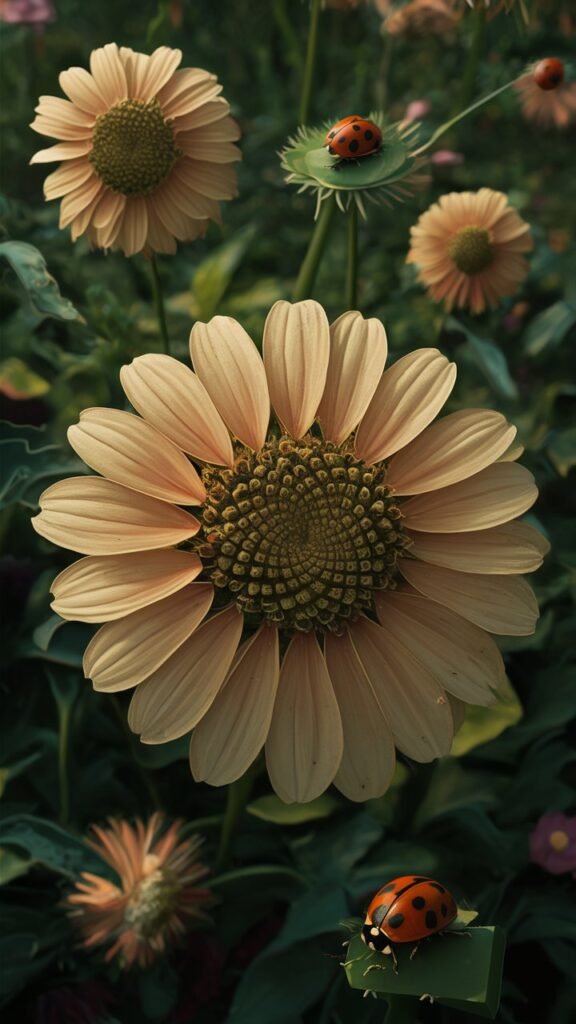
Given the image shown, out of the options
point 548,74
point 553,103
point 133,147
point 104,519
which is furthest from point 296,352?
point 553,103

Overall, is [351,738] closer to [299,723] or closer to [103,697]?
[299,723]

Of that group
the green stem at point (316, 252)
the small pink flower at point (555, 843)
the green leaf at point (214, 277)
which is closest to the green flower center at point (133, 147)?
the green stem at point (316, 252)

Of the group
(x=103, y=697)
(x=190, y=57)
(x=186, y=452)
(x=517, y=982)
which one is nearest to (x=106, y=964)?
(x=103, y=697)

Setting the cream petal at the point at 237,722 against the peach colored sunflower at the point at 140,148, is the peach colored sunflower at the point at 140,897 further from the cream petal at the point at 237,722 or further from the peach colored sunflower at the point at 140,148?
the peach colored sunflower at the point at 140,148

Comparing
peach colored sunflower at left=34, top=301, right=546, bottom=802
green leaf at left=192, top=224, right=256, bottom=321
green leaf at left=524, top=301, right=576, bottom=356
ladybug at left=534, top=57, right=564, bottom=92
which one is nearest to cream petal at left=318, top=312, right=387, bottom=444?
peach colored sunflower at left=34, top=301, right=546, bottom=802

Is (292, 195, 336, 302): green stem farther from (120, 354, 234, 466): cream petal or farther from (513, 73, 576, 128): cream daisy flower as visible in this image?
(513, 73, 576, 128): cream daisy flower
